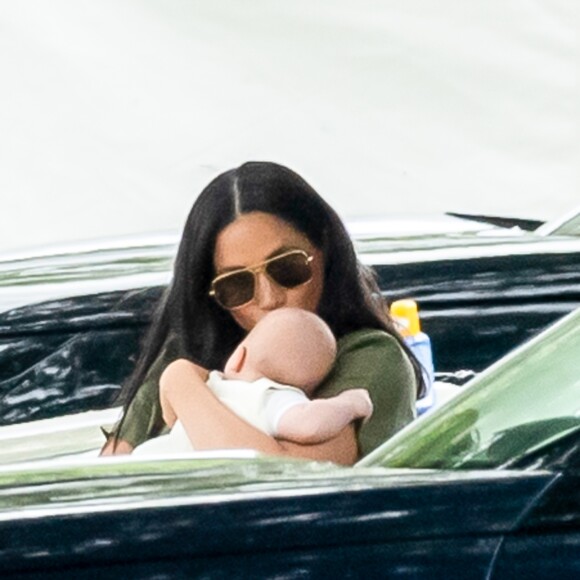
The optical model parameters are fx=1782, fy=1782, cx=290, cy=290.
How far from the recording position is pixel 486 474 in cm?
175

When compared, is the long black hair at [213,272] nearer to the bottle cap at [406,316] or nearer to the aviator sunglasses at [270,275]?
the aviator sunglasses at [270,275]

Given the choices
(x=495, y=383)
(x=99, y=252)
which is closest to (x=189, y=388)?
(x=495, y=383)

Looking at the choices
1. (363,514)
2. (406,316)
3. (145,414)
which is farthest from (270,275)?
(363,514)

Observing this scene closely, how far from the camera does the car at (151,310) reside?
3.38 m

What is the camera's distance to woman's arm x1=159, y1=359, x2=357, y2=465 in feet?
8.01

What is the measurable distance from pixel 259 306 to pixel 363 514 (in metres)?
0.92

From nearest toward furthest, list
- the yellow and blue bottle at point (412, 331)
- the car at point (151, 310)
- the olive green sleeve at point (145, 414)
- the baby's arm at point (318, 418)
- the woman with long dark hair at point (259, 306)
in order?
the baby's arm at point (318, 418) → the woman with long dark hair at point (259, 306) → the olive green sleeve at point (145, 414) → the yellow and blue bottle at point (412, 331) → the car at point (151, 310)

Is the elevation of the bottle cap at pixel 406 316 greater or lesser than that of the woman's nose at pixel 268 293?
lesser

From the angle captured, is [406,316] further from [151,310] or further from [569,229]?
[569,229]

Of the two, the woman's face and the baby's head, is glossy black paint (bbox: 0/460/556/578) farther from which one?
the woman's face

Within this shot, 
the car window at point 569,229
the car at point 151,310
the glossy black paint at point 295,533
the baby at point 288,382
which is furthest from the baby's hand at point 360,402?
the car window at point 569,229

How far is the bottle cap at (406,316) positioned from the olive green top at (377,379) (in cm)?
44

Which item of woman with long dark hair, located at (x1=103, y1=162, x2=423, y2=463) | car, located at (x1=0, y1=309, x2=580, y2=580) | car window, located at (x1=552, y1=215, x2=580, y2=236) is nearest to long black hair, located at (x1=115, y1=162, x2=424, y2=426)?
woman with long dark hair, located at (x1=103, y1=162, x2=423, y2=463)

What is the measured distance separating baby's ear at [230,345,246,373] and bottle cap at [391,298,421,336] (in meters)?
0.58
